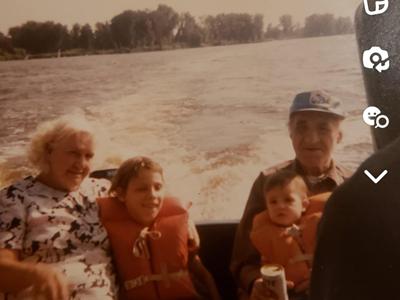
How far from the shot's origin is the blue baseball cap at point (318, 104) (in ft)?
4.33

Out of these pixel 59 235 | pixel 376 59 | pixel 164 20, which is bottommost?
pixel 59 235

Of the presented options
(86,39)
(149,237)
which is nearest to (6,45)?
(86,39)

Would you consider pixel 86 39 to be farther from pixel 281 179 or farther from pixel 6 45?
pixel 281 179

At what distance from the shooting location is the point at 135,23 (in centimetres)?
143

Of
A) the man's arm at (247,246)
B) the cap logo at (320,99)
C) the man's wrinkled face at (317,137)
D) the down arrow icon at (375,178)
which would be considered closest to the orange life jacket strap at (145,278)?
the man's arm at (247,246)

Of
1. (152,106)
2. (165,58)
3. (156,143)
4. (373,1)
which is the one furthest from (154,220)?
(373,1)

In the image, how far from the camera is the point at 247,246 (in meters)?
1.34

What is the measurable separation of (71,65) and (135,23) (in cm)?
21

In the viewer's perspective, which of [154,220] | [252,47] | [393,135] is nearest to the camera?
[393,135]

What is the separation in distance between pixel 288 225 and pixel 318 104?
32 centimetres

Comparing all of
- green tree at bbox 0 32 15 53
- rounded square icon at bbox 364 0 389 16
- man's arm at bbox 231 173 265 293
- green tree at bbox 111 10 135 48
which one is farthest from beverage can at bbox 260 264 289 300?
green tree at bbox 0 32 15 53

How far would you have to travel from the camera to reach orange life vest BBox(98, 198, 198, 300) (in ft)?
4.18

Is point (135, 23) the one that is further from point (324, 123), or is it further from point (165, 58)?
point (324, 123)

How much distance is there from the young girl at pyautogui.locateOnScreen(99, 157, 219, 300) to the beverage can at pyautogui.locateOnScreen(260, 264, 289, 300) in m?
0.19
